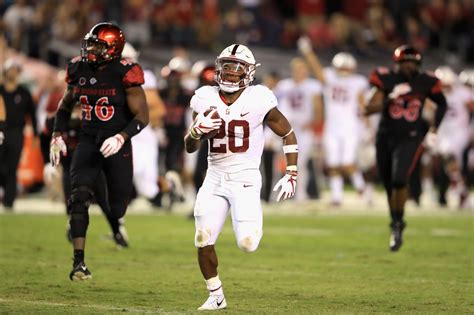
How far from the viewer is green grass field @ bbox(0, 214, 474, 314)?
8.09 meters

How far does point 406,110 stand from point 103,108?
329cm

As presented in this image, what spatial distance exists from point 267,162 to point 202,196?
9.88m

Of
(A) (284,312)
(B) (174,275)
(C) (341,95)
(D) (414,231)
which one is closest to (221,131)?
(A) (284,312)

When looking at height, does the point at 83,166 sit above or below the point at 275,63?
below

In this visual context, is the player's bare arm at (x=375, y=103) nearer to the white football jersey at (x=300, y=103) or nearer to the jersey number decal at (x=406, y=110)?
the jersey number decal at (x=406, y=110)

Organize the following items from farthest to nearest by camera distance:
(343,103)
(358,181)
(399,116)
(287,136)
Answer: (358,181)
(343,103)
(399,116)
(287,136)

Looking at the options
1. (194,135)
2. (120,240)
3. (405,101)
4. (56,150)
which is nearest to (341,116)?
(405,101)

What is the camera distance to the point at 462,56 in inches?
882

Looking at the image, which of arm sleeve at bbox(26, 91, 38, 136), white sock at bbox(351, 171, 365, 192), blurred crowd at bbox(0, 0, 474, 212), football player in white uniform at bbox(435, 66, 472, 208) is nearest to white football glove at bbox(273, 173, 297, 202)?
arm sleeve at bbox(26, 91, 38, 136)

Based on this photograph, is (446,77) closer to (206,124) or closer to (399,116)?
(399,116)

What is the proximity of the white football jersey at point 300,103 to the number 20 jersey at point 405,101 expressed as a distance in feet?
19.0

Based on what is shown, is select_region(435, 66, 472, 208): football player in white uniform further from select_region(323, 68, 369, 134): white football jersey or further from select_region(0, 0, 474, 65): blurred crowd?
select_region(0, 0, 474, 65): blurred crowd

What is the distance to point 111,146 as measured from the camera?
8898mm

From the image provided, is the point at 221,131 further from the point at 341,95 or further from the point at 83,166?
the point at 341,95
